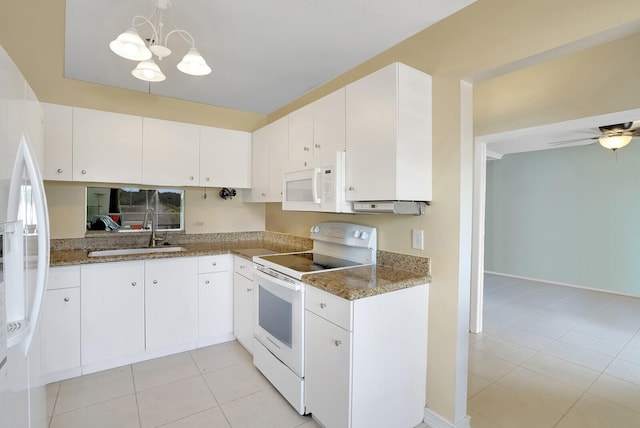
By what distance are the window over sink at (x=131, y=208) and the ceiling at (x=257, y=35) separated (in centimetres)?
105

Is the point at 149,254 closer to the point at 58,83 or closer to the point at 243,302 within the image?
the point at 243,302

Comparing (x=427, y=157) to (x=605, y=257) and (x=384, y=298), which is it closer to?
(x=384, y=298)

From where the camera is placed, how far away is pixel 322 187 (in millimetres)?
2166

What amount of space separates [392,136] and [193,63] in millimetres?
1217

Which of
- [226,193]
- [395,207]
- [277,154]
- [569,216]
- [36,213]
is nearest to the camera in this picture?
[36,213]

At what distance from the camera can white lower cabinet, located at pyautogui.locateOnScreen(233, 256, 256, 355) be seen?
2.66 meters

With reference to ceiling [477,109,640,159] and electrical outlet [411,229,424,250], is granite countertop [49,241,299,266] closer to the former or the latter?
electrical outlet [411,229,424,250]

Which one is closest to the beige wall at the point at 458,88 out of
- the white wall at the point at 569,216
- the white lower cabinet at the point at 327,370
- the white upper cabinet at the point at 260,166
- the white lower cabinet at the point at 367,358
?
the white lower cabinet at the point at 367,358

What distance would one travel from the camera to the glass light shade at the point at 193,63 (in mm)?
1711

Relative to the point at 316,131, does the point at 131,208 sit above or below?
below

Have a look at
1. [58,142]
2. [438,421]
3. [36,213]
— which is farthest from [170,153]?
[438,421]

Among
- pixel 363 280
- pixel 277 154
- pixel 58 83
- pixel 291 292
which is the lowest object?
pixel 291 292

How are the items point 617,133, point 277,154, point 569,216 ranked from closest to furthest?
point 277,154 < point 617,133 < point 569,216

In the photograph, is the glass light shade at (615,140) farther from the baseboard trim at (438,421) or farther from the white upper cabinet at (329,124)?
the baseboard trim at (438,421)
